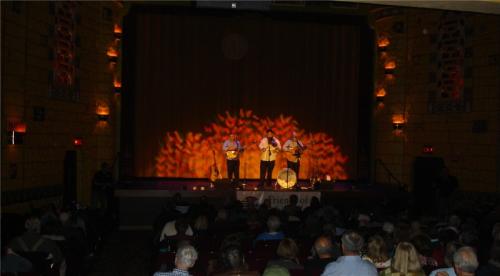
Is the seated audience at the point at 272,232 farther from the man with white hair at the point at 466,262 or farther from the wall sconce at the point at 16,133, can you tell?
the wall sconce at the point at 16,133

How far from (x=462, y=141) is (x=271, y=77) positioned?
20.2 feet

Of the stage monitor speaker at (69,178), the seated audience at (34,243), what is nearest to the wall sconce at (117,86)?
the stage monitor speaker at (69,178)

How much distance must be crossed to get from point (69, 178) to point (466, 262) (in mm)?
10883

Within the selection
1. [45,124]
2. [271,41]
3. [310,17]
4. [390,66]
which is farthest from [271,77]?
[45,124]

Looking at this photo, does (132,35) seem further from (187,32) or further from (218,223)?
(218,223)

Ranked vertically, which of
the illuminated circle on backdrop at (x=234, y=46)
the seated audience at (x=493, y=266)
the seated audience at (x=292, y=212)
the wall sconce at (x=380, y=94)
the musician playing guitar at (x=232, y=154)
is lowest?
the seated audience at (x=292, y=212)

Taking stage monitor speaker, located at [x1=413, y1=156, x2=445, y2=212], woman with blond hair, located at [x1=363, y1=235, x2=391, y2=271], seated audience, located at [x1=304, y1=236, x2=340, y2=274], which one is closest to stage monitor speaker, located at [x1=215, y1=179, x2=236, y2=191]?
stage monitor speaker, located at [x1=413, y1=156, x2=445, y2=212]

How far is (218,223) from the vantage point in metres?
8.19

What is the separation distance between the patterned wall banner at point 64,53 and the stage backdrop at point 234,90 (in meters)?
2.92

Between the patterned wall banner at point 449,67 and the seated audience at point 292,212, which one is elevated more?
the patterned wall banner at point 449,67

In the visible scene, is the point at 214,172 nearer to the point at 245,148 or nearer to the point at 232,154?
the point at 245,148

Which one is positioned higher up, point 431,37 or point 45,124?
point 431,37

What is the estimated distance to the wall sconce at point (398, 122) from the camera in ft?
54.4

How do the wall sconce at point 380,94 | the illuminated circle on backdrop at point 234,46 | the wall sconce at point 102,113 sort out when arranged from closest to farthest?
the wall sconce at point 102,113
the wall sconce at point 380,94
the illuminated circle on backdrop at point 234,46
